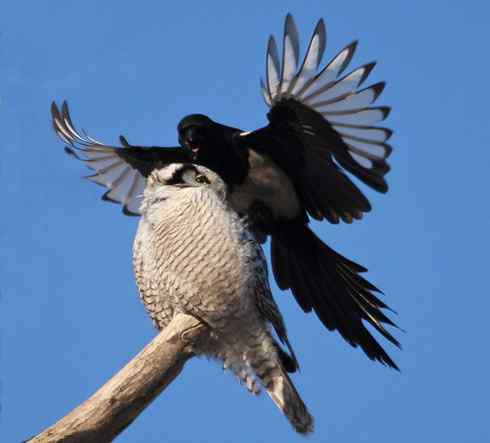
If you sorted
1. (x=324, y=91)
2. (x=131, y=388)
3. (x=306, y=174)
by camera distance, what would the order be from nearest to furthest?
(x=131, y=388), (x=324, y=91), (x=306, y=174)

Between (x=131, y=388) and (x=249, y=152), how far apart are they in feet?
7.49

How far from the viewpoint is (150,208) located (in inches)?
262

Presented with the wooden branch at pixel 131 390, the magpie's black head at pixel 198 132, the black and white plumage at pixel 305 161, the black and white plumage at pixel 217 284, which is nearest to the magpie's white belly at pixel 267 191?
the black and white plumage at pixel 305 161

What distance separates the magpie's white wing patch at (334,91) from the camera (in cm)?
674

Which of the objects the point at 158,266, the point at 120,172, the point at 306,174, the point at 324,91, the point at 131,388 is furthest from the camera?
the point at 120,172

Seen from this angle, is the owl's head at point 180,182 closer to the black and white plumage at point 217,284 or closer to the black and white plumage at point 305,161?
the black and white plumage at point 217,284

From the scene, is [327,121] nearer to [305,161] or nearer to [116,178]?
[305,161]

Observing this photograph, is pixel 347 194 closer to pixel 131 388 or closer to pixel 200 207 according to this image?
pixel 200 207

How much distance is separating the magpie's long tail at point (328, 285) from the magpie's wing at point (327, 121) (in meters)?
0.39

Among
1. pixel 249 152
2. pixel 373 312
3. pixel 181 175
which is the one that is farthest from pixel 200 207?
pixel 373 312

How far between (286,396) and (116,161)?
104 inches

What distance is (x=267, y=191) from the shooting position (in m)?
7.47

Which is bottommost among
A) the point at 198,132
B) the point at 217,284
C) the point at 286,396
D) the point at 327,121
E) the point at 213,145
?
the point at 286,396

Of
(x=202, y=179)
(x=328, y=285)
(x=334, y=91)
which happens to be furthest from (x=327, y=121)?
(x=328, y=285)
